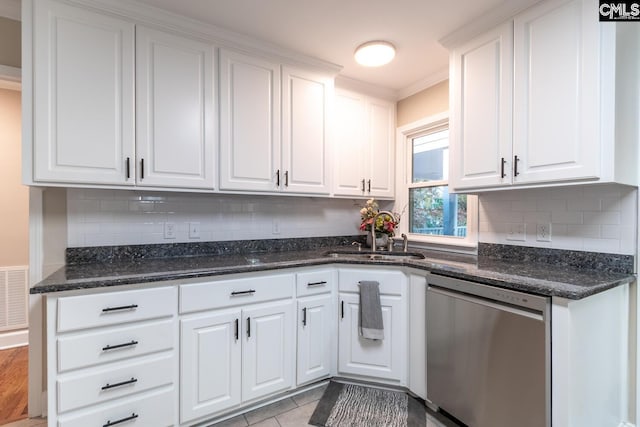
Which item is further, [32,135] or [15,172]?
[15,172]

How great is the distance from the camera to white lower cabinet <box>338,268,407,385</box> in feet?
6.91

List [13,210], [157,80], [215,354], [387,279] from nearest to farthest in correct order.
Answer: [215,354], [157,80], [387,279], [13,210]

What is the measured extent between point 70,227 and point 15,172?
5.98ft

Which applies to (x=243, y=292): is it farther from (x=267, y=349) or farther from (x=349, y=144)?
(x=349, y=144)

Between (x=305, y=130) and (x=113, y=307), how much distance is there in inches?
68.0

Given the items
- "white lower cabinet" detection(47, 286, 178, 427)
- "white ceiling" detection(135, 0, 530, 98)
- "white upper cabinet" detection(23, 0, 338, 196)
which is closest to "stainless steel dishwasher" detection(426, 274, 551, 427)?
"white upper cabinet" detection(23, 0, 338, 196)

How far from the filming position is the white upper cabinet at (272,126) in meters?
2.14

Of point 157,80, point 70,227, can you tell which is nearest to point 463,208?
point 157,80

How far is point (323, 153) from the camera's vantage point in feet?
8.34

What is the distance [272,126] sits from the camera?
230cm

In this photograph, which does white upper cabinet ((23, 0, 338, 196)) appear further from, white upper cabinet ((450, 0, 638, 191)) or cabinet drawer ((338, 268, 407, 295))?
white upper cabinet ((450, 0, 638, 191))

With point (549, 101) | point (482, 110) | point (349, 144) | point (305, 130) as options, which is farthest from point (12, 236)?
point (549, 101)

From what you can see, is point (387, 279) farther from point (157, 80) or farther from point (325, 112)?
point (157, 80)

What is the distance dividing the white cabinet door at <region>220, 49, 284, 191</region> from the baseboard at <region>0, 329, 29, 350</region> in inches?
105
